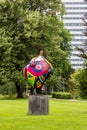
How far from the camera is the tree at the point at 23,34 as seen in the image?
153ft

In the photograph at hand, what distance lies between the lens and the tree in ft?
153

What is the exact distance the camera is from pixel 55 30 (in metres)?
51.2

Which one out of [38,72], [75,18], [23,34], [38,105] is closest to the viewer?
[38,72]

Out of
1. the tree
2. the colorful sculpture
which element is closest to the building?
the tree

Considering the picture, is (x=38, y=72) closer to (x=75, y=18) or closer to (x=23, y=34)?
(x=23, y=34)

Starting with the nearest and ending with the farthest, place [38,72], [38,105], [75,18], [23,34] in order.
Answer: [38,72], [38,105], [23,34], [75,18]

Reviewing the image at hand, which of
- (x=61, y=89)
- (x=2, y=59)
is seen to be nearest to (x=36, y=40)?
(x=2, y=59)

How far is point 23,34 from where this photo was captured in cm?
4797

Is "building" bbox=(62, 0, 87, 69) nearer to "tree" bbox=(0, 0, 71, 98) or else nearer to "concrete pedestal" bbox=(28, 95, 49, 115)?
"tree" bbox=(0, 0, 71, 98)

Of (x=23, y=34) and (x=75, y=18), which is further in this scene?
(x=75, y=18)

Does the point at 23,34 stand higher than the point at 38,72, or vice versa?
the point at 23,34

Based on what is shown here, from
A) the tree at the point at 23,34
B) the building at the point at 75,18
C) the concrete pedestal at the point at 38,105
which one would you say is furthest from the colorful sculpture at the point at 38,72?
the building at the point at 75,18

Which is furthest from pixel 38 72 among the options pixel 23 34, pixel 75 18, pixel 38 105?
pixel 75 18

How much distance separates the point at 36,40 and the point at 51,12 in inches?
204
